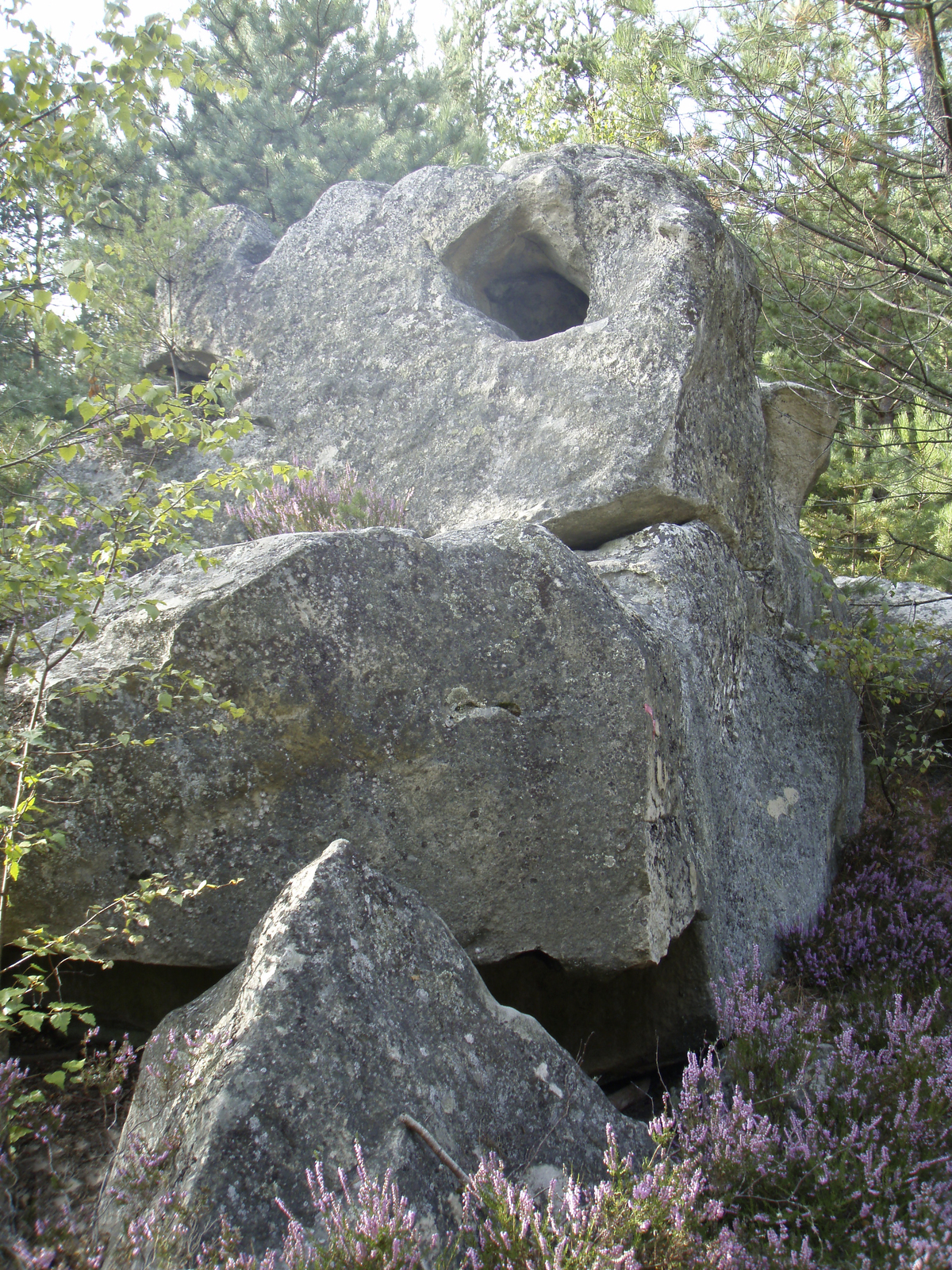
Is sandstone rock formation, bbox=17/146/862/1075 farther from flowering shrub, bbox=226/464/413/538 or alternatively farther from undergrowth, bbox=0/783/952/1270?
undergrowth, bbox=0/783/952/1270

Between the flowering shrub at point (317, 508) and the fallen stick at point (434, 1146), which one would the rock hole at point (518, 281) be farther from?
the fallen stick at point (434, 1146)

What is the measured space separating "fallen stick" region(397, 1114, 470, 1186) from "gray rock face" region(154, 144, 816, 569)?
11.2ft

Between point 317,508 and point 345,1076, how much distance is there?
3.57 meters

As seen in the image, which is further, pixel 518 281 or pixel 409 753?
pixel 518 281

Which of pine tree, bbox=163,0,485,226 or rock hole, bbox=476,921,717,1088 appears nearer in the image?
rock hole, bbox=476,921,717,1088

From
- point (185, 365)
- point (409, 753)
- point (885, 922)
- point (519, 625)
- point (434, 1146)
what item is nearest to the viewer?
point (434, 1146)

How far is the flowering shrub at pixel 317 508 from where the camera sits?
17.1ft

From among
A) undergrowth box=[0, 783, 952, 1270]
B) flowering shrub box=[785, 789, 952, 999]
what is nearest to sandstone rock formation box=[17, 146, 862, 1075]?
flowering shrub box=[785, 789, 952, 999]

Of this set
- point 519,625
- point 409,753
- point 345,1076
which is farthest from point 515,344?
point 345,1076

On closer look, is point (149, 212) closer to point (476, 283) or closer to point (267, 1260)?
point (476, 283)

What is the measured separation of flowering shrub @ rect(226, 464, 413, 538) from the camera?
521cm

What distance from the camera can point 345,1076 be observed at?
2430 millimetres

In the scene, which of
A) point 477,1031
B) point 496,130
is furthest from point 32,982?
point 496,130

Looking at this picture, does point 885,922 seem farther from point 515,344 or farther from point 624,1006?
point 515,344
